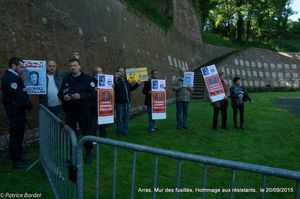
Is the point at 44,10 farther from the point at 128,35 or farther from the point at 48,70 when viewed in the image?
the point at 128,35

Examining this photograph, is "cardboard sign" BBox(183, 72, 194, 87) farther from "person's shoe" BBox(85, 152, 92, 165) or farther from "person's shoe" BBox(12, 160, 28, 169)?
"person's shoe" BBox(12, 160, 28, 169)

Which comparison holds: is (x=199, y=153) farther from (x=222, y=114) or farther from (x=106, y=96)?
(x=222, y=114)

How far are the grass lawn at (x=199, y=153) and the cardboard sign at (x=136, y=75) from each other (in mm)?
1613

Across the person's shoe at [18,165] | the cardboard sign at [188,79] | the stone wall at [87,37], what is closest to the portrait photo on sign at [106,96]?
the stone wall at [87,37]

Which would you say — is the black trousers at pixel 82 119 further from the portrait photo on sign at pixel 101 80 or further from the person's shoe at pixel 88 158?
the portrait photo on sign at pixel 101 80

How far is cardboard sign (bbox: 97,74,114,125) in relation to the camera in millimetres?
8836

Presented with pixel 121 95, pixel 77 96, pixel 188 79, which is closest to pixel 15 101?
pixel 77 96

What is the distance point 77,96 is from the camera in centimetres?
650

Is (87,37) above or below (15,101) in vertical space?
above

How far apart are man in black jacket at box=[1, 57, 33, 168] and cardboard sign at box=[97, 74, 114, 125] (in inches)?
91.3

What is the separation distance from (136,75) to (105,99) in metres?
2.07

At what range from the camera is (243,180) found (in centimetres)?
628

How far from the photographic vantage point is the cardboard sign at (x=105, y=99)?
8836 mm

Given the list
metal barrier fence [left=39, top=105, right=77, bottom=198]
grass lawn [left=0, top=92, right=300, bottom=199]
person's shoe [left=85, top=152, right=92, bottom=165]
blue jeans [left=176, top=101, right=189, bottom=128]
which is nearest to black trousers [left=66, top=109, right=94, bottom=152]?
person's shoe [left=85, top=152, right=92, bottom=165]
